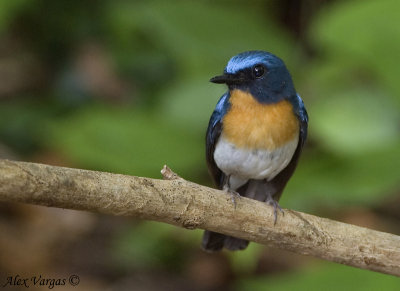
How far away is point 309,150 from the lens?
19.0 ft

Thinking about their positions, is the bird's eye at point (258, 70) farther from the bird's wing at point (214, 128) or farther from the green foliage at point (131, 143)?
the green foliage at point (131, 143)

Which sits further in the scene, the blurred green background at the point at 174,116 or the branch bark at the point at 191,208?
the blurred green background at the point at 174,116

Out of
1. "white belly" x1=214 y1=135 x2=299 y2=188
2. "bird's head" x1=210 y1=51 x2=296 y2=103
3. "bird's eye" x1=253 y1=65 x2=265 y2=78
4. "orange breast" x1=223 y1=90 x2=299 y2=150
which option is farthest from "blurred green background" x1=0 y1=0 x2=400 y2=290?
"bird's eye" x1=253 y1=65 x2=265 y2=78

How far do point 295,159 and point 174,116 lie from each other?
160cm

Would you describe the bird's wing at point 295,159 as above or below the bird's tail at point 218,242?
above

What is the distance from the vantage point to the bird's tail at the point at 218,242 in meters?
4.18

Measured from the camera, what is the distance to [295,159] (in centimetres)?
420

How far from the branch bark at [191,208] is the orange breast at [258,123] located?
536 mm

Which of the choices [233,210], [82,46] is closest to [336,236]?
[233,210]

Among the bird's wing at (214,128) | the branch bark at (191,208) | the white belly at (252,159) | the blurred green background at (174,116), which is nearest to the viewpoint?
the branch bark at (191,208)

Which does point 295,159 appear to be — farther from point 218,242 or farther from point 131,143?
point 131,143

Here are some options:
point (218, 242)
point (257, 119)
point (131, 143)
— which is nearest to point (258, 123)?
point (257, 119)

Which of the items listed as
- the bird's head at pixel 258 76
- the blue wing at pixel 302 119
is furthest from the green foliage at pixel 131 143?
the bird's head at pixel 258 76

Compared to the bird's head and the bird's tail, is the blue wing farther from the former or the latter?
the bird's tail
